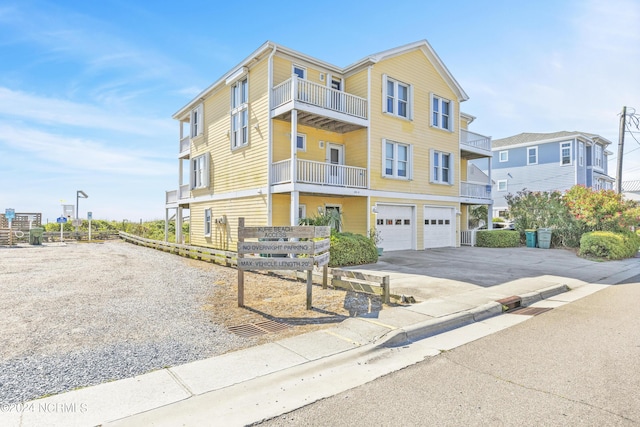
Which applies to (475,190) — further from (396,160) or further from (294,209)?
(294,209)

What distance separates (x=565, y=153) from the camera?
29.7 m

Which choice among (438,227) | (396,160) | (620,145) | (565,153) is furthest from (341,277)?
Answer: (565,153)

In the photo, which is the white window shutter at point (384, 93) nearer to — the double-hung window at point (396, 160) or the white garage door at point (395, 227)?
the double-hung window at point (396, 160)

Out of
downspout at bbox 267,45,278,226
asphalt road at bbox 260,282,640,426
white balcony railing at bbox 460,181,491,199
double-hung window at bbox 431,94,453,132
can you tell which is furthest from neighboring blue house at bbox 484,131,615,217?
asphalt road at bbox 260,282,640,426

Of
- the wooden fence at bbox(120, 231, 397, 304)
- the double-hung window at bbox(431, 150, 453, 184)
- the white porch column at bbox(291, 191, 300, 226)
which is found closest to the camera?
the wooden fence at bbox(120, 231, 397, 304)

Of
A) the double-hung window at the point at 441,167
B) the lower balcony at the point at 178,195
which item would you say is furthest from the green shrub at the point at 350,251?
the lower balcony at the point at 178,195

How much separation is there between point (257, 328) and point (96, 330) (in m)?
2.43

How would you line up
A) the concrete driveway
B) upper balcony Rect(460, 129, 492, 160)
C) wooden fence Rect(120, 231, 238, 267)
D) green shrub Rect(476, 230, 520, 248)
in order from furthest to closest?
upper balcony Rect(460, 129, 492, 160) < green shrub Rect(476, 230, 520, 248) < wooden fence Rect(120, 231, 238, 267) < the concrete driveway

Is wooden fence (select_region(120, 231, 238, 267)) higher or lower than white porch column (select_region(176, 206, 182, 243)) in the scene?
lower

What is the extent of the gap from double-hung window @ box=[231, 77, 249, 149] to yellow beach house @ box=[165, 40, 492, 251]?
2.2 inches

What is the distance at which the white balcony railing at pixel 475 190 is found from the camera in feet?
68.0

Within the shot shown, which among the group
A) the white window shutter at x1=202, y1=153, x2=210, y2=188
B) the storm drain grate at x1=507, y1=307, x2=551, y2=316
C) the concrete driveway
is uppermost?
the white window shutter at x1=202, y1=153, x2=210, y2=188

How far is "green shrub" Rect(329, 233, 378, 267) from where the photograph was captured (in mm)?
11789

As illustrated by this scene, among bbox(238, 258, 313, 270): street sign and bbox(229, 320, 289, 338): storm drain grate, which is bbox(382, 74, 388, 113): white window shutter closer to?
bbox(238, 258, 313, 270): street sign
